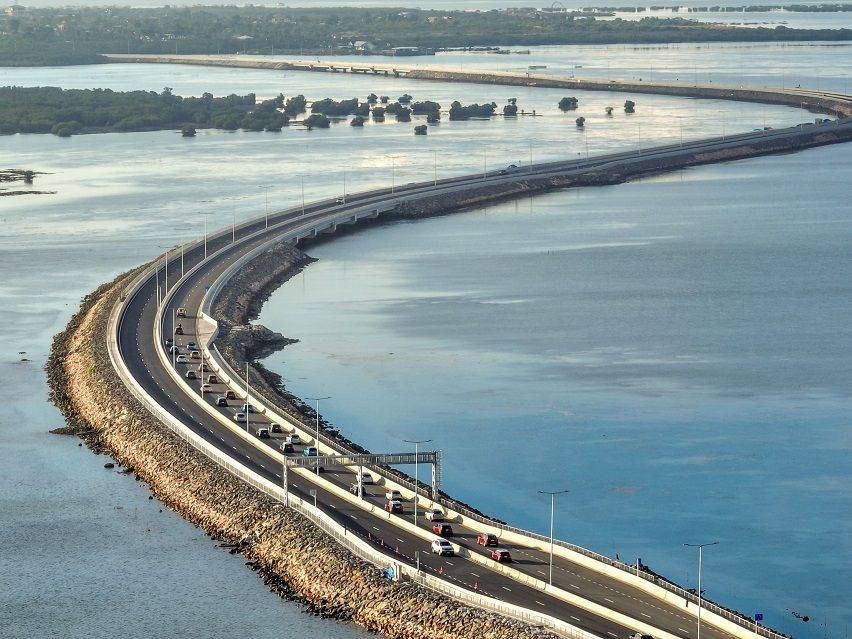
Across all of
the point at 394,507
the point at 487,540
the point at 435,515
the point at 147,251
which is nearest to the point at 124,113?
the point at 147,251

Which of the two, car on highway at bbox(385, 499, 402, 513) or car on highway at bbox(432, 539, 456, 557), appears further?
car on highway at bbox(385, 499, 402, 513)

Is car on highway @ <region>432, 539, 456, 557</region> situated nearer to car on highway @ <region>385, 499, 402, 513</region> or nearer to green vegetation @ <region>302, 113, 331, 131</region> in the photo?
car on highway @ <region>385, 499, 402, 513</region>

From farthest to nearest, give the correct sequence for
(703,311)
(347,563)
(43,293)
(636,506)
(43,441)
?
(43,293) < (703,311) < (43,441) < (636,506) < (347,563)

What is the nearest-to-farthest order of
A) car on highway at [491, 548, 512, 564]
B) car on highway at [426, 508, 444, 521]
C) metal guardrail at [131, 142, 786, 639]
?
metal guardrail at [131, 142, 786, 639] < car on highway at [491, 548, 512, 564] < car on highway at [426, 508, 444, 521]

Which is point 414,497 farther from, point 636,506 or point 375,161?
point 375,161

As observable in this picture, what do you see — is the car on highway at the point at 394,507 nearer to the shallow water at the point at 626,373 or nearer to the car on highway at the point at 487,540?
the car on highway at the point at 487,540

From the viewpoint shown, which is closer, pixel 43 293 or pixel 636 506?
pixel 636 506

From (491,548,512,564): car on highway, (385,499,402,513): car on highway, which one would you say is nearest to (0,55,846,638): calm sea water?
(385,499,402,513): car on highway

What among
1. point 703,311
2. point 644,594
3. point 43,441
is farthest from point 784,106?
point 644,594
